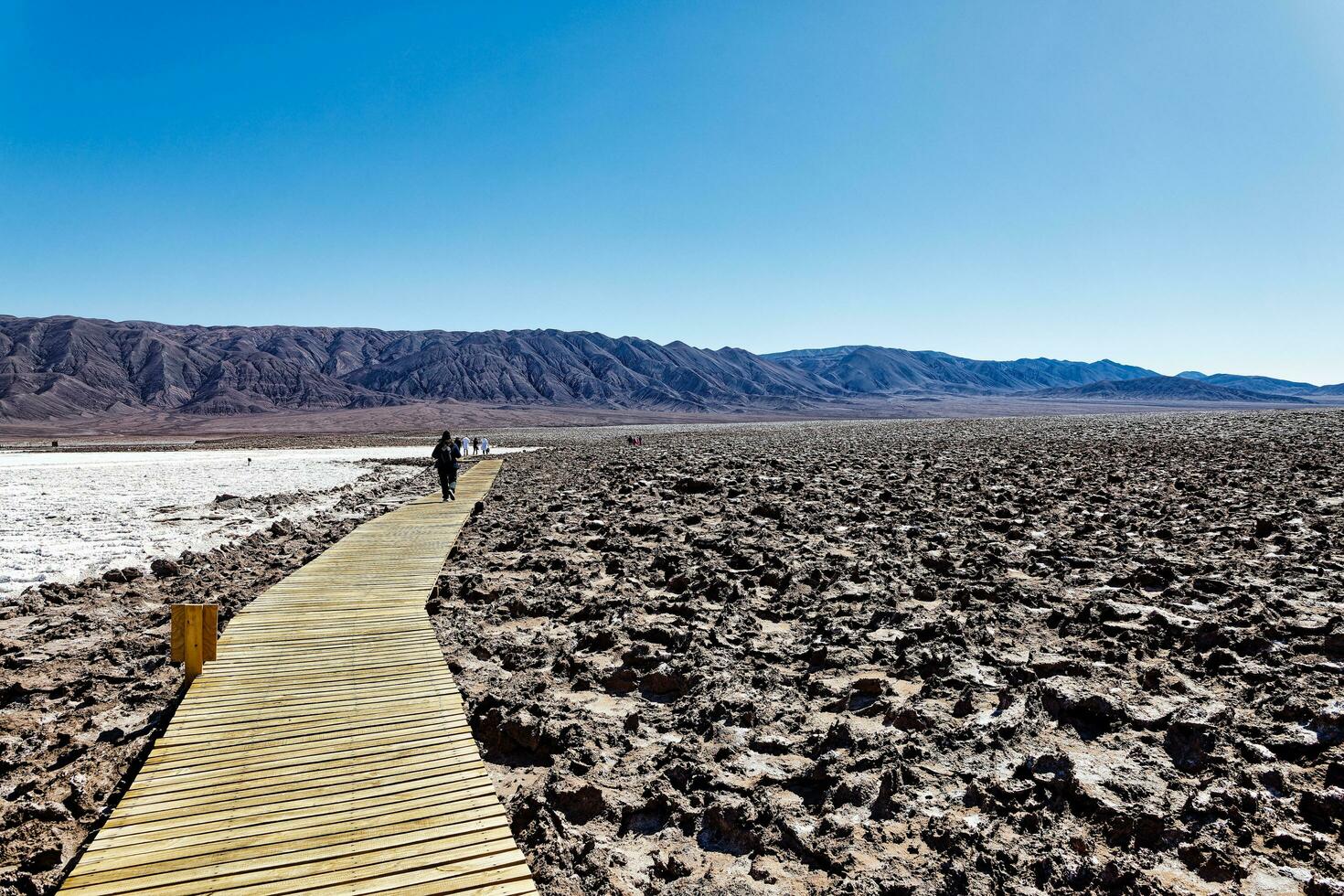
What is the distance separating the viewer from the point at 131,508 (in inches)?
719

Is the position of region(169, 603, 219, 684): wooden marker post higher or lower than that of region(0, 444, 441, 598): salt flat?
higher

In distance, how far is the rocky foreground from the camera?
12.4 ft

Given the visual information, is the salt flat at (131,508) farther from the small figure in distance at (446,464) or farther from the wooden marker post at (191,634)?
the wooden marker post at (191,634)

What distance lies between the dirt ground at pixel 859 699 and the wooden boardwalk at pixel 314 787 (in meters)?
0.37

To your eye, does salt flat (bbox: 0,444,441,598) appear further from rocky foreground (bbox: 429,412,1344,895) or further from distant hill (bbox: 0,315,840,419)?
distant hill (bbox: 0,315,840,419)

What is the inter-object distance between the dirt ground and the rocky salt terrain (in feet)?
0.09

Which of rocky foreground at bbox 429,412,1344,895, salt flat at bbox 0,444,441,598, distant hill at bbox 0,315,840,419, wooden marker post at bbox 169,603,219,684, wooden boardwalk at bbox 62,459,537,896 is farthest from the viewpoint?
distant hill at bbox 0,315,840,419

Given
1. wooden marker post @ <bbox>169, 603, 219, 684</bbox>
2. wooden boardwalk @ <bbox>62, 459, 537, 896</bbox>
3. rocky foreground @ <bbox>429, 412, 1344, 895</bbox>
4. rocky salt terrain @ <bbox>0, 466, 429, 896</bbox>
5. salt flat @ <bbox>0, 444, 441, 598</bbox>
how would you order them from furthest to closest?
salt flat @ <bbox>0, 444, 441, 598</bbox> → wooden marker post @ <bbox>169, 603, 219, 684</bbox> → rocky salt terrain @ <bbox>0, 466, 429, 896</bbox> → rocky foreground @ <bbox>429, 412, 1344, 895</bbox> → wooden boardwalk @ <bbox>62, 459, 537, 896</bbox>

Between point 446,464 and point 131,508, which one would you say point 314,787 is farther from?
point 131,508

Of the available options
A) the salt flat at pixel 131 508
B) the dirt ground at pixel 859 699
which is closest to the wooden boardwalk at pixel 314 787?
the dirt ground at pixel 859 699

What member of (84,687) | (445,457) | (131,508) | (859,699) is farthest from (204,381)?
(859,699)

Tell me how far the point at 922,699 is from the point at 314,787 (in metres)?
4.26

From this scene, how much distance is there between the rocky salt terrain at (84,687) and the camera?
4.21 meters

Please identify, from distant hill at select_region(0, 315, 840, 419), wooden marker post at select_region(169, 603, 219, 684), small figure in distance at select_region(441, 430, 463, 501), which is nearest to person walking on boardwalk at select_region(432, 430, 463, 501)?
small figure in distance at select_region(441, 430, 463, 501)
